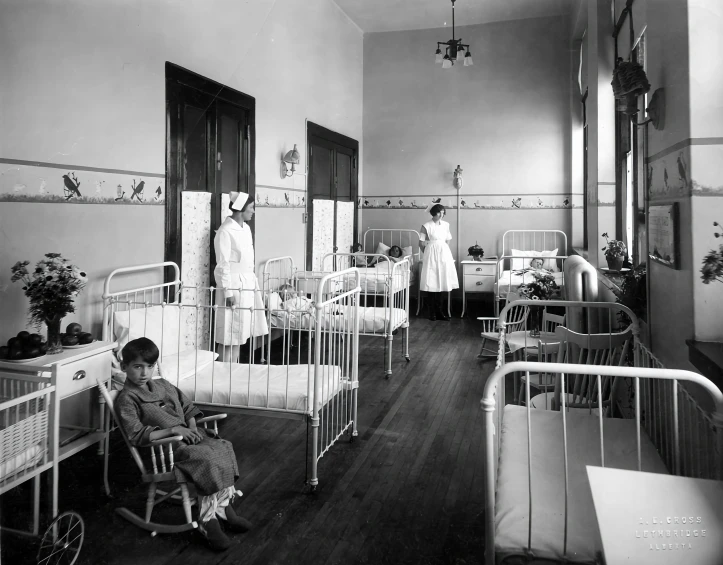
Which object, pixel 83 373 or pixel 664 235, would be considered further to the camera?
pixel 83 373

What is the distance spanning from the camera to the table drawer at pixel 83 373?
2701 mm

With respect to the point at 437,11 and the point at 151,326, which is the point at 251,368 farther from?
the point at 437,11

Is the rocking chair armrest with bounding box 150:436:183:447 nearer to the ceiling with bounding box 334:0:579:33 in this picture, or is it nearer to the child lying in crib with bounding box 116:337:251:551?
the child lying in crib with bounding box 116:337:251:551

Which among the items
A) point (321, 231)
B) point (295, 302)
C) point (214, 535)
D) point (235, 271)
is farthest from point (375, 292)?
point (214, 535)

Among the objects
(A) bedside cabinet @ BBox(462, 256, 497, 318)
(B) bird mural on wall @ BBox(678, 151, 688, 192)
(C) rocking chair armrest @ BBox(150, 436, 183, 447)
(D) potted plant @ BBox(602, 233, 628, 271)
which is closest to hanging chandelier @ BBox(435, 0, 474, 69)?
(A) bedside cabinet @ BBox(462, 256, 497, 318)

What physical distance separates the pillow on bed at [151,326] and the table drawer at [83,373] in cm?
59

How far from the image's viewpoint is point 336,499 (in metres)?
3.01

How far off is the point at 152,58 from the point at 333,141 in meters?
4.00

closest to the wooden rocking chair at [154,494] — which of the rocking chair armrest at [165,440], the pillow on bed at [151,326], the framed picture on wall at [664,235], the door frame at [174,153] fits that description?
the rocking chair armrest at [165,440]

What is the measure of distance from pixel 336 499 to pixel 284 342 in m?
1.37

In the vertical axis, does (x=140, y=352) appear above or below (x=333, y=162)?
below

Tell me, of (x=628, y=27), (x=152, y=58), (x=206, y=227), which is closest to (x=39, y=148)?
(x=152, y=58)

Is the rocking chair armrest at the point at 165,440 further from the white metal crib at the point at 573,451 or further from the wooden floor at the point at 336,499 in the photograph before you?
the white metal crib at the point at 573,451

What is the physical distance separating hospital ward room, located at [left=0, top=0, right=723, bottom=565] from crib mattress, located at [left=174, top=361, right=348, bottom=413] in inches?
0.8
